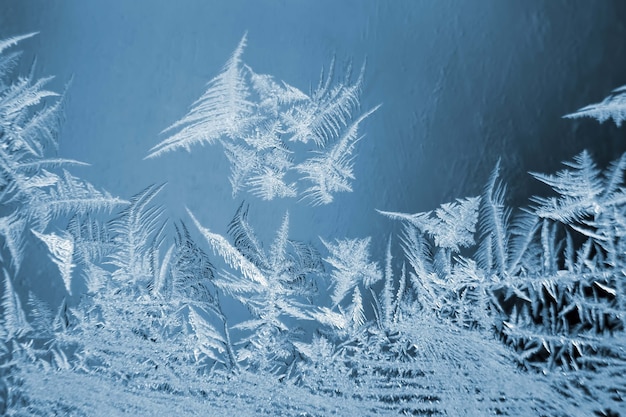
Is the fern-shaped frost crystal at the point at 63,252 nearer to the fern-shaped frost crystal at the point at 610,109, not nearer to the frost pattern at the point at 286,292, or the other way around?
the frost pattern at the point at 286,292

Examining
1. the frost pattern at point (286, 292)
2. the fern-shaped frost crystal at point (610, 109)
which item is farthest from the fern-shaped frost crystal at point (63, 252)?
the fern-shaped frost crystal at point (610, 109)

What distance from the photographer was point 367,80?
13.2 inches

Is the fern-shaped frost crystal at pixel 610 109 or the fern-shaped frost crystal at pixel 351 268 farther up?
the fern-shaped frost crystal at pixel 610 109

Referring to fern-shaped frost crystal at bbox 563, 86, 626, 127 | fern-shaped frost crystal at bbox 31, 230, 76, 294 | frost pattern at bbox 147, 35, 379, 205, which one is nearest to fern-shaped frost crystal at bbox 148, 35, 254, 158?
frost pattern at bbox 147, 35, 379, 205

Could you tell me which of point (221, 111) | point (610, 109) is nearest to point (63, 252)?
point (221, 111)

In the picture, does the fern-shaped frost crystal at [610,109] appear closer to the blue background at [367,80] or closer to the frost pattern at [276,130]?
the blue background at [367,80]

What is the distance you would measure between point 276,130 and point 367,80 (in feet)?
0.22

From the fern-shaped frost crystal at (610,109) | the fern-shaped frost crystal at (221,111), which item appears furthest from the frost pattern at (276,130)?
the fern-shaped frost crystal at (610,109)

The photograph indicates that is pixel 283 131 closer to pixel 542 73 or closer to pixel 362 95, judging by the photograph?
pixel 362 95

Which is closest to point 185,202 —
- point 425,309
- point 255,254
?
point 255,254

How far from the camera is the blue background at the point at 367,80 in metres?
0.32

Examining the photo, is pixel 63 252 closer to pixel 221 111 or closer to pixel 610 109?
pixel 221 111

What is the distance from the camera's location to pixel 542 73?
12.7 inches

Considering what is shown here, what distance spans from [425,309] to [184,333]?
0.16 meters
